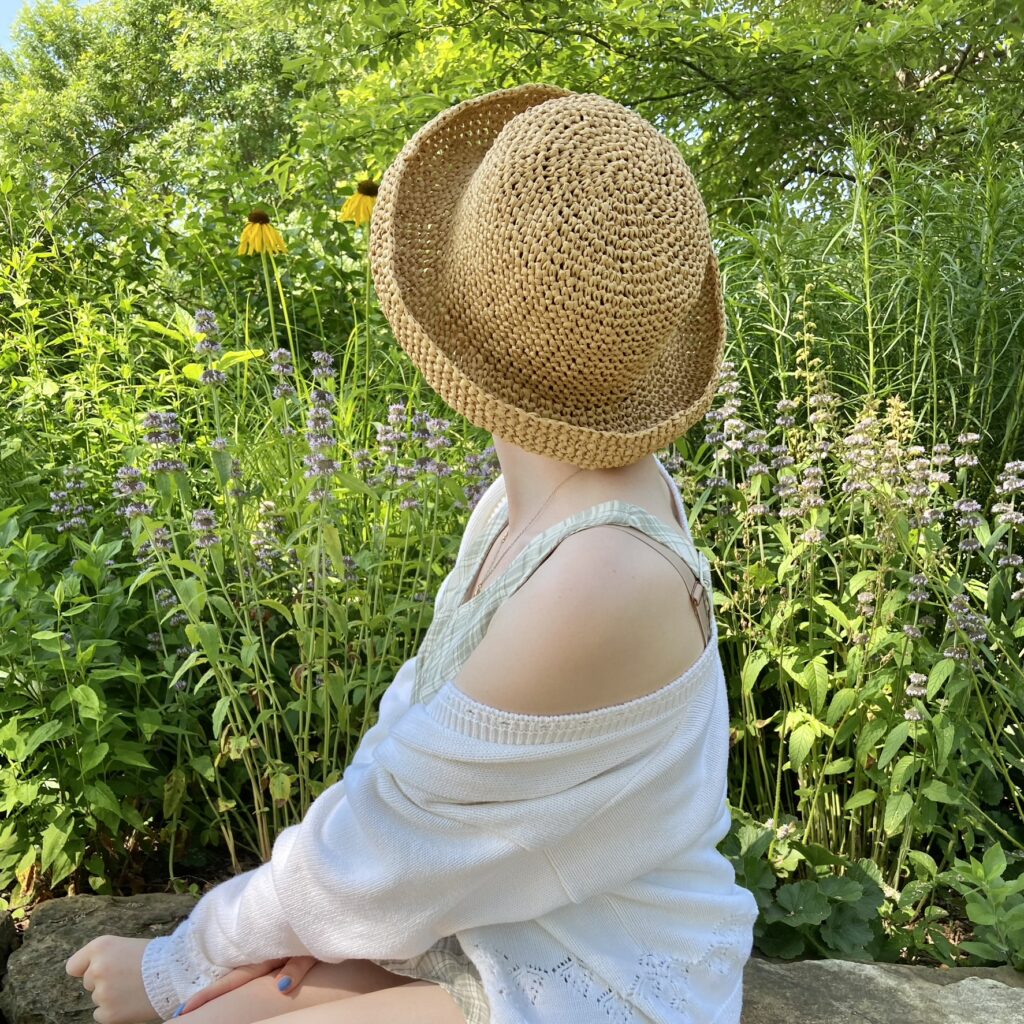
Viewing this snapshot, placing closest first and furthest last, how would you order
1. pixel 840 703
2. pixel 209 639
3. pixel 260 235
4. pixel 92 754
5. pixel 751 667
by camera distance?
pixel 209 639
pixel 92 754
pixel 840 703
pixel 751 667
pixel 260 235

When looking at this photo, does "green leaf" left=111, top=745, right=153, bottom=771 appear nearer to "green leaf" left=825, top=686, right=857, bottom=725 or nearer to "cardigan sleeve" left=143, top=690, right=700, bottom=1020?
"cardigan sleeve" left=143, top=690, right=700, bottom=1020

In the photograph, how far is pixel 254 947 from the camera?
4.25 ft

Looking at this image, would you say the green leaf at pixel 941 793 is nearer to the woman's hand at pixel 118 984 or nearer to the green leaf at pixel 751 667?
the green leaf at pixel 751 667

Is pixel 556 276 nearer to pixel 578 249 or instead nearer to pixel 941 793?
pixel 578 249

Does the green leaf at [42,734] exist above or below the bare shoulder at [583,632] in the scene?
below

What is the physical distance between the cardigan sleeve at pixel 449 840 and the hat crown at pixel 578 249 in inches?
15.8

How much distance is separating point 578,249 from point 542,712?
1.60ft

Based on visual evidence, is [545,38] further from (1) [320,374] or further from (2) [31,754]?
(2) [31,754]

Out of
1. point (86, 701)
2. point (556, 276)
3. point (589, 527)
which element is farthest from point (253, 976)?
point (556, 276)

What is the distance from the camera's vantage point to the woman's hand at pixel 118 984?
137 cm

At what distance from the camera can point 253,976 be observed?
52.8 inches

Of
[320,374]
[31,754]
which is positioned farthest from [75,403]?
[31,754]

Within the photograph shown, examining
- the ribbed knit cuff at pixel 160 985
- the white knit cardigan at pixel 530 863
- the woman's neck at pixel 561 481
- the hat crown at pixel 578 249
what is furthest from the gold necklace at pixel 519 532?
the ribbed knit cuff at pixel 160 985

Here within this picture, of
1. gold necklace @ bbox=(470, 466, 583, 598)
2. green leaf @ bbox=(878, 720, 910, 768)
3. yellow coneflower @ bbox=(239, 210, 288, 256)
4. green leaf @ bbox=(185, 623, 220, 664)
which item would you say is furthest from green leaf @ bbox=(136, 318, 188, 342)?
green leaf @ bbox=(878, 720, 910, 768)
